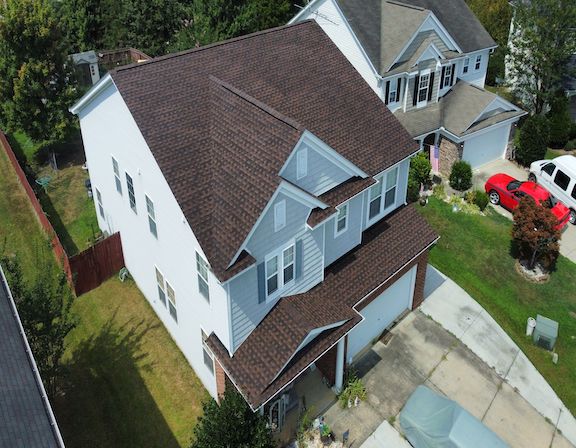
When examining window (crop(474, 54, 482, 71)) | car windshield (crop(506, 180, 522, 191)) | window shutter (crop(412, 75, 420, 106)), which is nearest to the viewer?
car windshield (crop(506, 180, 522, 191))

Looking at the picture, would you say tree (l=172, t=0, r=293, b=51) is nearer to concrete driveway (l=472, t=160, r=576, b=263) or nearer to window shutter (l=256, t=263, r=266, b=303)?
concrete driveway (l=472, t=160, r=576, b=263)

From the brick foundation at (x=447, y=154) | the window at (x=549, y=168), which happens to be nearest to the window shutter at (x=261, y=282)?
the brick foundation at (x=447, y=154)

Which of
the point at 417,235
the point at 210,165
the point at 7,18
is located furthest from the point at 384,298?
the point at 7,18

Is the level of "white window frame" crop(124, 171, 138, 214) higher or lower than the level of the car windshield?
higher

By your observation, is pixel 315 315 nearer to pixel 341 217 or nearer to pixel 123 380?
pixel 341 217

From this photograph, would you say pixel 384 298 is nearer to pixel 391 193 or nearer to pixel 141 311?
pixel 391 193

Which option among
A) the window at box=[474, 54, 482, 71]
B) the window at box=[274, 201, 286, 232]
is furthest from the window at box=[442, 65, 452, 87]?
the window at box=[274, 201, 286, 232]

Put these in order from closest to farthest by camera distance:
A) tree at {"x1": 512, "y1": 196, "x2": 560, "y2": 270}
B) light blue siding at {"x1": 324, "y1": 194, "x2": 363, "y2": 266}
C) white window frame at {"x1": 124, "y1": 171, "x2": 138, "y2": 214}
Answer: light blue siding at {"x1": 324, "y1": 194, "x2": 363, "y2": 266}, white window frame at {"x1": 124, "y1": 171, "x2": 138, "y2": 214}, tree at {"x1": 512, "y1": 196, "x2": 560, "y2": 270}
